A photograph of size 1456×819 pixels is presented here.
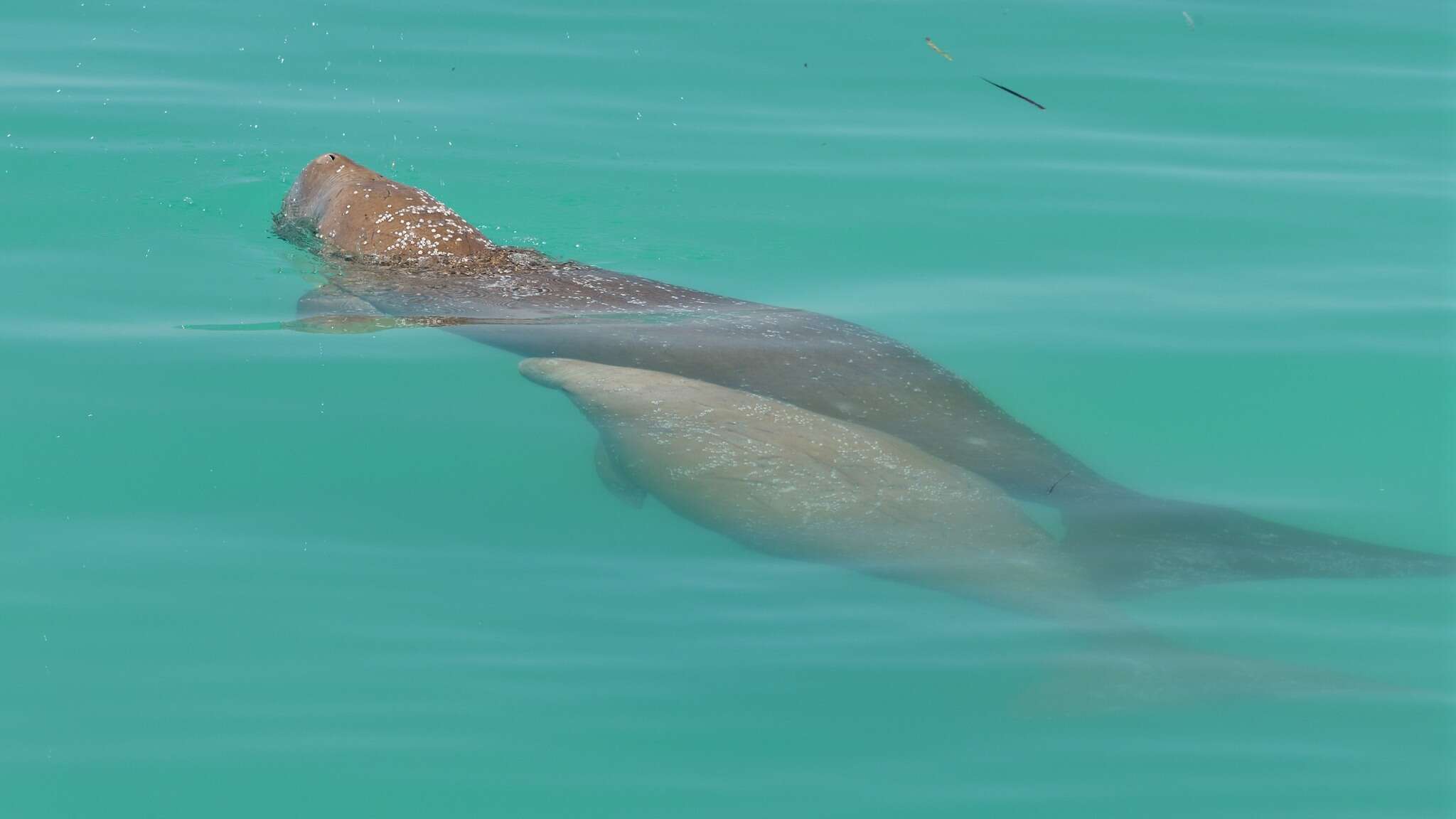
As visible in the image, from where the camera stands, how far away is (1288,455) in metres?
6.38

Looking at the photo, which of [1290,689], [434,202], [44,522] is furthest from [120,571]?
[434,202]

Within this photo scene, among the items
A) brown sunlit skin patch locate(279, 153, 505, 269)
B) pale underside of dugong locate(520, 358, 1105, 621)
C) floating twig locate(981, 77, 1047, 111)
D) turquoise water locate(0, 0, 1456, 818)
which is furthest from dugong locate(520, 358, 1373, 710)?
floating twig locate(981, 77, 1047, 111)

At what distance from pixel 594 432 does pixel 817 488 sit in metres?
1.02

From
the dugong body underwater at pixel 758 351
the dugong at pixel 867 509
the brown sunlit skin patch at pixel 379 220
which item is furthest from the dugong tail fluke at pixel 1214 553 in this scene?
the brown sunlit skin patch at pixel 379 220

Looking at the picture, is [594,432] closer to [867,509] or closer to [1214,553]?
[867,509]

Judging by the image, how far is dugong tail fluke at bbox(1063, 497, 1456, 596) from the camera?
5371 millimetres

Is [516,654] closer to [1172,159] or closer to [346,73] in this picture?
[1172,159]

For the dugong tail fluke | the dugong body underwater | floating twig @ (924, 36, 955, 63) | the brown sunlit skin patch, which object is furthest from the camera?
floating twig @ (924, 36, 955, 63)

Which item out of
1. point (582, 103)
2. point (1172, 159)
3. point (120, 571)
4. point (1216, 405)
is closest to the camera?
point (120, 571)

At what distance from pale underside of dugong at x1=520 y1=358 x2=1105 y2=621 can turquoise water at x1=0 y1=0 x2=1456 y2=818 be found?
195 mm

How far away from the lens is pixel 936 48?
41.0ft

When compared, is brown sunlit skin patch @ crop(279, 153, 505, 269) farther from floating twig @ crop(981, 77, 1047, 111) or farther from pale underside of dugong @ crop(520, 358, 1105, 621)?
floating twig @ crop(981, 77, 1047, 111)

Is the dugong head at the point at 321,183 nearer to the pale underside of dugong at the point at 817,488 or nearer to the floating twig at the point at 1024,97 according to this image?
the pale underside of dugong at the point at 817,488

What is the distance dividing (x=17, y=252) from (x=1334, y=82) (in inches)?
363
